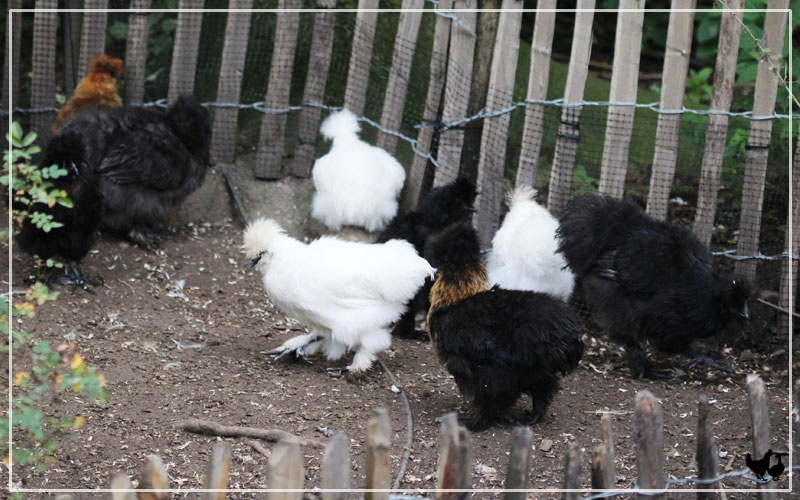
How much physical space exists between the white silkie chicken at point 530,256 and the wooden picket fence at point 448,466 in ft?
9.37

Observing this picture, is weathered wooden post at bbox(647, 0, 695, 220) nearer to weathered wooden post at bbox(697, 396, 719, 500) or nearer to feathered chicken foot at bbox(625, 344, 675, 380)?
feathered chicken foot at bbox(625, 344, 675, 380)

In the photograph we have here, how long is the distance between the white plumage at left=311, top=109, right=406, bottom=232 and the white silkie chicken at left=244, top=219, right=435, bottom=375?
1.36 meters

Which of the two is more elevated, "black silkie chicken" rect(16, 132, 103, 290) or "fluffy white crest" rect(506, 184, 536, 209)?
"fluffy white crest" rect(506, 184, 536, 209)

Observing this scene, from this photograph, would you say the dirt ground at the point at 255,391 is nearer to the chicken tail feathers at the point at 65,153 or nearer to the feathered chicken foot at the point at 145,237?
the feathered chicken foot at the point at 145,237

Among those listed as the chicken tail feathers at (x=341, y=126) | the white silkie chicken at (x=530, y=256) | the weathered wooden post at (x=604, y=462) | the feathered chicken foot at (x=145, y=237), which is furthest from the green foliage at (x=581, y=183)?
the weathered wooden post at (x=604, y=462)

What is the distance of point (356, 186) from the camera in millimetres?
7078

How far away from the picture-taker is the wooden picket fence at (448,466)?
9.09 feet

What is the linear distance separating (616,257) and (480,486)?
218cm

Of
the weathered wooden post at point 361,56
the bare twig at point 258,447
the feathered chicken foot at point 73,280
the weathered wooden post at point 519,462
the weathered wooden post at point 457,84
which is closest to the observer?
the weathered wooden post at point 519,462

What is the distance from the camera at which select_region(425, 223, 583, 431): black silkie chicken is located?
4.88 m

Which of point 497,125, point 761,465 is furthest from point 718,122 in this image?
point 761,465

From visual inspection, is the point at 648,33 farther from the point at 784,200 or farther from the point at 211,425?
the point at 211,425

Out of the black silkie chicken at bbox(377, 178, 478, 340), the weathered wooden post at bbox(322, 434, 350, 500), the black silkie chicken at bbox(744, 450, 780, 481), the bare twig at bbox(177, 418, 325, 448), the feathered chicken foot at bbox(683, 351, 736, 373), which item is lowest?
the bare twig at bbox(177, 418, 325, 448)

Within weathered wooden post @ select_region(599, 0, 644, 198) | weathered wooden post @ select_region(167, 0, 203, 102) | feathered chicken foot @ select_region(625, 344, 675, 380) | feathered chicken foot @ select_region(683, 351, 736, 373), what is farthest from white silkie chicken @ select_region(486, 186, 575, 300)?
weathered wooden post @ select_region(167, 0, 203, 102)
